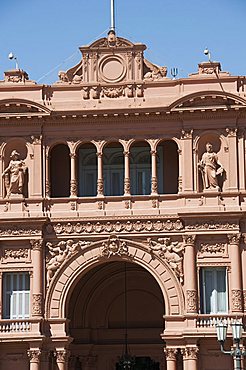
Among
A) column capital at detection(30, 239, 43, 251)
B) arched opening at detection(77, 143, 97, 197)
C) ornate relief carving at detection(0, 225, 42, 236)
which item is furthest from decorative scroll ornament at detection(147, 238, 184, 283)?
ornate relief carving at detection(0, 225, 42, 236)

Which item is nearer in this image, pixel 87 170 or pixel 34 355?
pixel 34 355

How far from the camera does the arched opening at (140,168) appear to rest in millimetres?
52219

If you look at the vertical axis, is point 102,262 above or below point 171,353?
above

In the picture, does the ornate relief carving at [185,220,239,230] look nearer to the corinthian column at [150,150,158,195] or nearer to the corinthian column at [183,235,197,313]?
the corinthian column at [183,235,197,313]

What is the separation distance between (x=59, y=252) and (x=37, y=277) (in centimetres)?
157

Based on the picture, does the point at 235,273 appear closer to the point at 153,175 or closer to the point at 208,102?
the point at 153,175

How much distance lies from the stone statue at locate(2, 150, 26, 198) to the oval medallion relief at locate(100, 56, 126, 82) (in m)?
5.70

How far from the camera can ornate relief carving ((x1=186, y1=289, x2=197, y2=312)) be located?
1933 inches

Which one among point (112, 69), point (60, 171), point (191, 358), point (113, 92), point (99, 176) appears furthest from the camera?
point (60, 171)

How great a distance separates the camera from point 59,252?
166 feet

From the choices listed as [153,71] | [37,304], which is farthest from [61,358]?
[153,71]

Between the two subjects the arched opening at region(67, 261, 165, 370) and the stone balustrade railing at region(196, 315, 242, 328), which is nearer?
the stone balustrade railing at region(196, 315, 242, 328)

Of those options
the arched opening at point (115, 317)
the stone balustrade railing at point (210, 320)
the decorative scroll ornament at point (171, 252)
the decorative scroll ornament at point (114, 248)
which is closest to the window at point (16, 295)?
the decorative scroll ornament at point (114, 248)

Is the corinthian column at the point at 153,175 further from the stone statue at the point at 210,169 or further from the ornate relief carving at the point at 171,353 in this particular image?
the ornate relief carving at the point at 171,353
